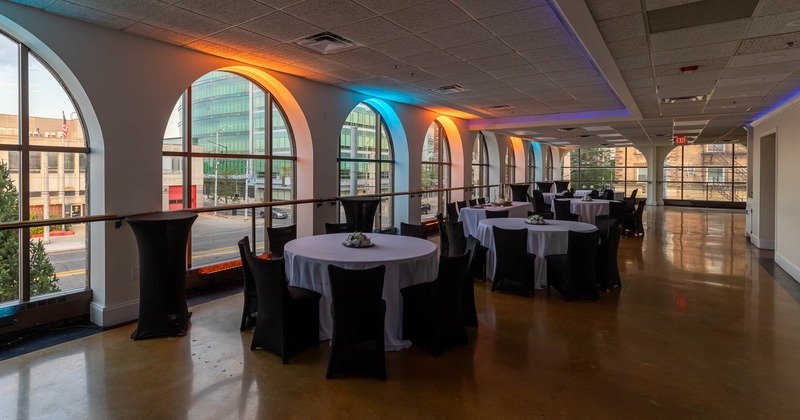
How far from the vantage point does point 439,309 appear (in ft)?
11.4

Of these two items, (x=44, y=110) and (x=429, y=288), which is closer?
(x=429, y=288)

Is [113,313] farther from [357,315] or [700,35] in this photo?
[700,35]

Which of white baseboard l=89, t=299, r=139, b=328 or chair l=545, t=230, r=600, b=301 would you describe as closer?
white baseboard l=89, t=299, r=139, b=328

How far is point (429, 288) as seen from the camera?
3605mm

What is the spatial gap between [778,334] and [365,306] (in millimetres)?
3990

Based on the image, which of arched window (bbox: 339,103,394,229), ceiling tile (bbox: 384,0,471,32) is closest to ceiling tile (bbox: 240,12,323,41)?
ceiling tile (bbox: 384,0,471,32)

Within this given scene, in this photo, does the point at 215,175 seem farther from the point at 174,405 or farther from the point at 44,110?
the point at 174,405

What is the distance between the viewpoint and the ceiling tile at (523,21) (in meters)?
3.72

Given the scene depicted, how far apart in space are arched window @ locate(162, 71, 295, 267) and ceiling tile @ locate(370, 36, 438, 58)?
7.77 ft

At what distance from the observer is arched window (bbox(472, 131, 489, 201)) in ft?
44.6

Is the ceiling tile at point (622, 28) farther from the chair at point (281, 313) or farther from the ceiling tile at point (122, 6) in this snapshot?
the ceiling tile at point (122, 6)

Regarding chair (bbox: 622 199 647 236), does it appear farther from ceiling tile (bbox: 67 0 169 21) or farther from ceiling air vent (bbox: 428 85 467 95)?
ceiling tile (bbox: 67 0 169 21)

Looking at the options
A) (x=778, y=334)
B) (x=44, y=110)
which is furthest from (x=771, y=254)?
(x=44, y=110)

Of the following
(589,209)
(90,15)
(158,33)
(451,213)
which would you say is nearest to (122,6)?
(90,15)
